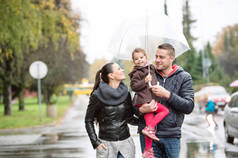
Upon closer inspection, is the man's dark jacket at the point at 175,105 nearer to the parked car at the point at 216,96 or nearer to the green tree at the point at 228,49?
the parked car at the point at 216,96

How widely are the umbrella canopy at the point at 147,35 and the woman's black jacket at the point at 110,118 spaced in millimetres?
765

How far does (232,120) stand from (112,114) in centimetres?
807

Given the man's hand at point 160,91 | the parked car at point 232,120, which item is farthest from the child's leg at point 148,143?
the parked car at point 232,120

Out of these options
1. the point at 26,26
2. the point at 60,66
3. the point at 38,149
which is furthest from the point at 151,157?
the point at 60,66

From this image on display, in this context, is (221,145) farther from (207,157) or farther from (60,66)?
(60,66)

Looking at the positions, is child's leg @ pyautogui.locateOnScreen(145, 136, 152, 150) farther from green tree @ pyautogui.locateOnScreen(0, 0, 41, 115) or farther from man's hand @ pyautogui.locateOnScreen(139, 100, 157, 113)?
green tree @ pyautogui.locateOnScreen(0, 0, 41, 115)

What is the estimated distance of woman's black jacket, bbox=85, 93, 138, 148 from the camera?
4.62 m

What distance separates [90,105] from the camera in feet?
15.5

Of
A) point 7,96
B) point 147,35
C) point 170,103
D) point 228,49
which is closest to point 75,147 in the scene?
point 147,35

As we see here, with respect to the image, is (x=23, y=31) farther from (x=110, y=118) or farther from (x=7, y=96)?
(x=110, y=118)

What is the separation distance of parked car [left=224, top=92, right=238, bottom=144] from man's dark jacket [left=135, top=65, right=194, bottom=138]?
762 centimetres

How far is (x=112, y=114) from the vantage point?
4.62 metres

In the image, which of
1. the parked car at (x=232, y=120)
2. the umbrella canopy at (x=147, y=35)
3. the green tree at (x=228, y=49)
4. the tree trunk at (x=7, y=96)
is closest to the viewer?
the umbrella canopy at (x=147, y=35)

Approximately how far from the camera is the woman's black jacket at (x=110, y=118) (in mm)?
4625
